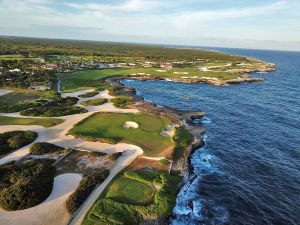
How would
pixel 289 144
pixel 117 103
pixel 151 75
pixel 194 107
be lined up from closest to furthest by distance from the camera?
1. pixel 289 144
2. pixel 117 103
3. pixel 194 107
4. pixel 151 75

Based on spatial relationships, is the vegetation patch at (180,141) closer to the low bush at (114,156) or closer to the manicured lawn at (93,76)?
the low bush at (114,156)

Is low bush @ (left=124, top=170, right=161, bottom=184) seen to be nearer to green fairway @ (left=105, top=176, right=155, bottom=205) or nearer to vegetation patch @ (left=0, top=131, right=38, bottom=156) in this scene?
green fairway @ (left=105, top=176, right=155, bottom=205)

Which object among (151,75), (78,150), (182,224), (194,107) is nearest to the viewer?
(182,224)

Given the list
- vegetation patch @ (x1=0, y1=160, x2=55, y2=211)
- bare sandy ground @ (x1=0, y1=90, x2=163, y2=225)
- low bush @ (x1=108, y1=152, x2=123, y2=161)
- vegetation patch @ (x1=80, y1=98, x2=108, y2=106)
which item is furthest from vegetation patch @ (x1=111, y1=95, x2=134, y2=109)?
vegetation patch @ (x1=0, y1=160, x2=55, y2=211)

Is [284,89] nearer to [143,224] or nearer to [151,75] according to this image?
[151,75]

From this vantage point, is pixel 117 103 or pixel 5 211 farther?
pixel 117 103

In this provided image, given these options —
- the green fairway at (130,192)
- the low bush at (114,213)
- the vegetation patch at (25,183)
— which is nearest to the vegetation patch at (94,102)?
the vegetation patch at (25,183)

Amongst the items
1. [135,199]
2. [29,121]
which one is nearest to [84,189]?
[135,199]

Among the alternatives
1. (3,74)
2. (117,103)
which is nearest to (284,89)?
(117,103)
